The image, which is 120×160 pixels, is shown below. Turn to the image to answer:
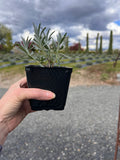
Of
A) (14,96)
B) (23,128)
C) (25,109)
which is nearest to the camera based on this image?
(14,96)

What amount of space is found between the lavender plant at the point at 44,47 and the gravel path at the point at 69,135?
223 cm

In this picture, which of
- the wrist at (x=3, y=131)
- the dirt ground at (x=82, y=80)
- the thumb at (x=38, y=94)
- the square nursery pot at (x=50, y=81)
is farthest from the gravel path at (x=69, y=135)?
the dirt ground at (x=82, y=80)

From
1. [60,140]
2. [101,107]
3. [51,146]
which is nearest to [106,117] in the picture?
[101,107]

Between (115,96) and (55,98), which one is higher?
(55,98)

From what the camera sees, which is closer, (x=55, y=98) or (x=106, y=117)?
(x=55, y=98)

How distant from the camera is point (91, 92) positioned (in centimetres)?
634

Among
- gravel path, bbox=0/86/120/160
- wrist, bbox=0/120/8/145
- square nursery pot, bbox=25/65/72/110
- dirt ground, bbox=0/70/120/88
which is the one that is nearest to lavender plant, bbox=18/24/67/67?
square nursery pot, bbox=25/65/72/110

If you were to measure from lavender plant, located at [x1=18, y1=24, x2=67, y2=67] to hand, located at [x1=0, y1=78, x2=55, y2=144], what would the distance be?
10.0 inches

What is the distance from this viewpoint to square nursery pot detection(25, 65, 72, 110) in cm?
108

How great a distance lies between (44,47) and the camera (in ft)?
3.91

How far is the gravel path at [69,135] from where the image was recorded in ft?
8.98

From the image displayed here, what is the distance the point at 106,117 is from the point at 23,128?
98.0 inches

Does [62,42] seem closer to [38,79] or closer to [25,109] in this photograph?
[38,79]

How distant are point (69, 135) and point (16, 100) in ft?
7.90
